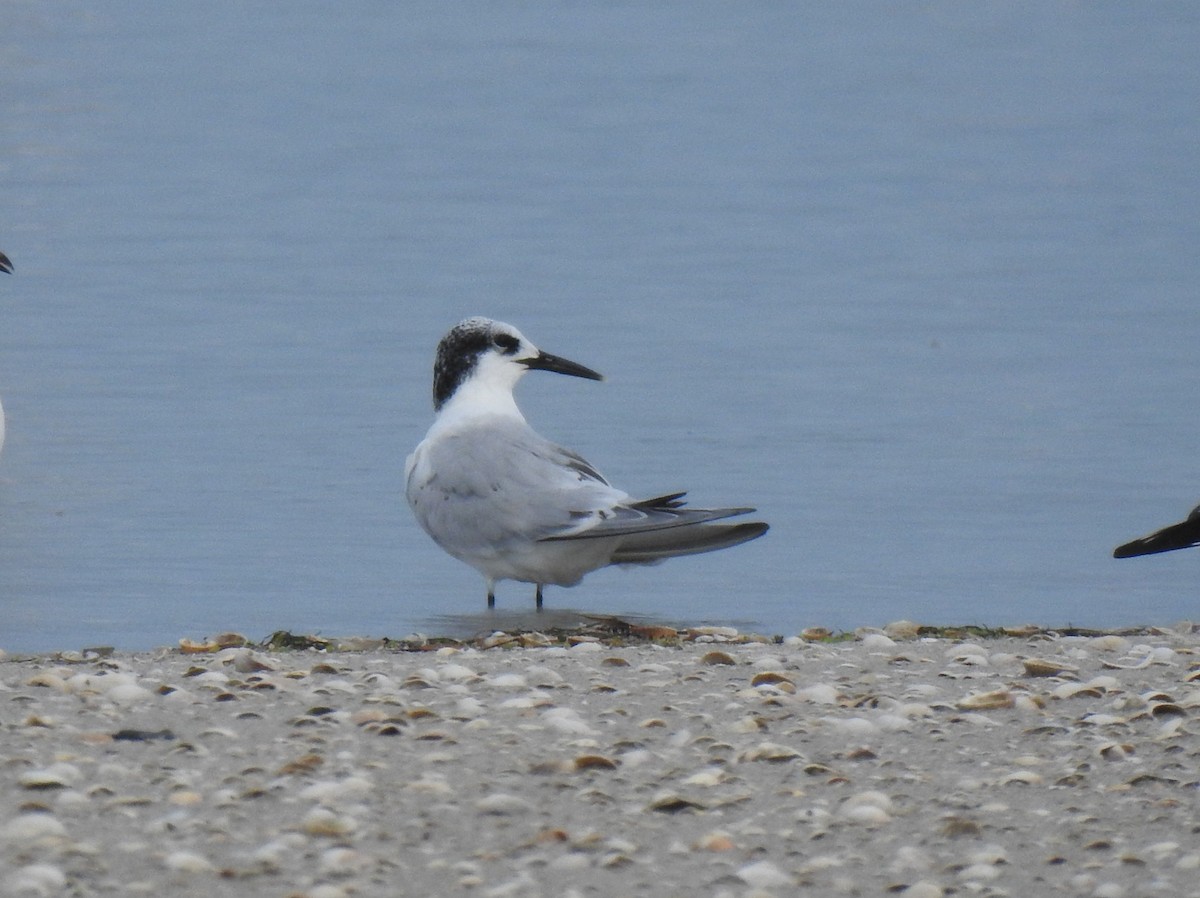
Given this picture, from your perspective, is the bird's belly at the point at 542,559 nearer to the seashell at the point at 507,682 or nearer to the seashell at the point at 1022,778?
the seashell at the point at 507,682

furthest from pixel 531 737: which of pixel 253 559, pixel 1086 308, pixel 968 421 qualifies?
pixel 1086 308

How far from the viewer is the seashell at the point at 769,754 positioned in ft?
17.0

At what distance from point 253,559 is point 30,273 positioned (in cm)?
862

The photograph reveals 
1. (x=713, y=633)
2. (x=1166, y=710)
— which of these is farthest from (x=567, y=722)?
(x=713, y=633)

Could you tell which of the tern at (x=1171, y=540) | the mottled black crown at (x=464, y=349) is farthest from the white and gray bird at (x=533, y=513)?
the tern at (x=1171, y=540)

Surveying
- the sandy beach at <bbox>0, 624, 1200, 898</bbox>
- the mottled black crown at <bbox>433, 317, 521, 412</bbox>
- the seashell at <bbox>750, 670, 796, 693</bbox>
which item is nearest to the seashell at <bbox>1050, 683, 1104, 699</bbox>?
the sandy beach at <bbox>0, 624, 1200, 898</bbox>

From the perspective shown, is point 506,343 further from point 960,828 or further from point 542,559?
point 960,828

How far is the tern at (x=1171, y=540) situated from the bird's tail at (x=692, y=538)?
1.93 m

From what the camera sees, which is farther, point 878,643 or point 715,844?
point 878,643

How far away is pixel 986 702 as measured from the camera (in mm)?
5754

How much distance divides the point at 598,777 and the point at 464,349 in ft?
15.8

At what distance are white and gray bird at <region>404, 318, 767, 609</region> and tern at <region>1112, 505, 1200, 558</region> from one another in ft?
6.46

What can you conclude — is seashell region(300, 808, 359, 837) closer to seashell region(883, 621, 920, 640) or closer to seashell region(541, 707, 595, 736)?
seashell region(541, 707, 595, 736)

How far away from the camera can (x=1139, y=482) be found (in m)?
11.7
